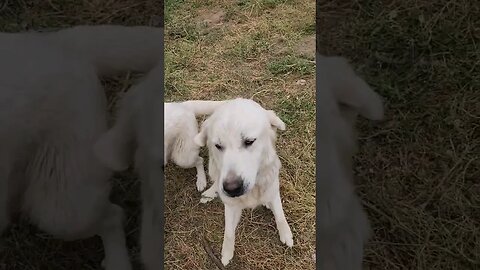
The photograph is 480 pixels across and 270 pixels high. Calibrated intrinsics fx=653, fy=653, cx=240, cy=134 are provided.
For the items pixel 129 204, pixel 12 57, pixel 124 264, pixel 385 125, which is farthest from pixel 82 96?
pixel 385 125

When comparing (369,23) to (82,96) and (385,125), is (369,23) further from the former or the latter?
(82,96)

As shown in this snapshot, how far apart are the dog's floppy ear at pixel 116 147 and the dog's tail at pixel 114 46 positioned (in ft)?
0.49

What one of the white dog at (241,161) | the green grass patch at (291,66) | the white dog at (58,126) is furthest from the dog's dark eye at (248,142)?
the white dog at (58,126)

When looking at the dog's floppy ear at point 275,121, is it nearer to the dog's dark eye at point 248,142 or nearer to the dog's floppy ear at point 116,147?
the dog's dark eye at point 248,142

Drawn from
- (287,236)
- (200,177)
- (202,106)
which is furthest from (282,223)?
(202,106)

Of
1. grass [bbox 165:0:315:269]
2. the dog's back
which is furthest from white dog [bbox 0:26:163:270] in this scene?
grass [bbox 165:0:315:269]

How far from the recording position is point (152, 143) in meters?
1.64

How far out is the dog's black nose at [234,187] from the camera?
61.5 inches

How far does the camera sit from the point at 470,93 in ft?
5.81

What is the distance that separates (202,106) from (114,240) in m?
0.41

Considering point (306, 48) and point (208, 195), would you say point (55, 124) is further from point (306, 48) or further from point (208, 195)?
point (306, 48)

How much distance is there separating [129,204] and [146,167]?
11cm

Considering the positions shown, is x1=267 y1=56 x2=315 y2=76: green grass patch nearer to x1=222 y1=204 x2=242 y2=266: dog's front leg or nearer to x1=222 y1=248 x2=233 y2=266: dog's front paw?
x1=222 y1=204 x2=242 y2=266: dog's front leg

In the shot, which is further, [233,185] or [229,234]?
[229,234]
